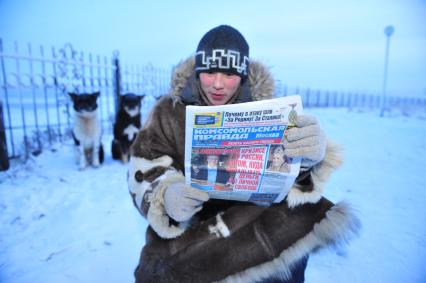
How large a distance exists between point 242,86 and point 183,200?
30.6 inches

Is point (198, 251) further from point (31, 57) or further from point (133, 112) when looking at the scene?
point (31, 57)

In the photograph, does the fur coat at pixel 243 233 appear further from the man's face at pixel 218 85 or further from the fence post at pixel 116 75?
the fence post at pixel 116 75

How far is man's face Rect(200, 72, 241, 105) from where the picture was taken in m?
1.30

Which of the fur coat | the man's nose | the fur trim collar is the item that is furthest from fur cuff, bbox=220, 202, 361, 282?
the man's nose

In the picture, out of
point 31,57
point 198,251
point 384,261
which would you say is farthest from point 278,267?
point 31,57

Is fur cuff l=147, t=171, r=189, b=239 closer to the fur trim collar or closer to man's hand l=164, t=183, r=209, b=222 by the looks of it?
man's hand l=164, t=183, r=209, b=222

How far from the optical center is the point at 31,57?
4250 millimetres

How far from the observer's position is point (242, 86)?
143cm

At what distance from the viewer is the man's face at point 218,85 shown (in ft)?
4.28

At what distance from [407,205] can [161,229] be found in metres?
2.37

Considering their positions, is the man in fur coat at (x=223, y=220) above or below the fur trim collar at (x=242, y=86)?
below

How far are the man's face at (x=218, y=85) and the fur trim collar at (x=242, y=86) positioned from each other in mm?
69

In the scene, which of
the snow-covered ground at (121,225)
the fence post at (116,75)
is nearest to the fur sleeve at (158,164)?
the snow-covered ground at (121,225)

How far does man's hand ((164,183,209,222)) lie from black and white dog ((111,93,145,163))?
3799 mm
